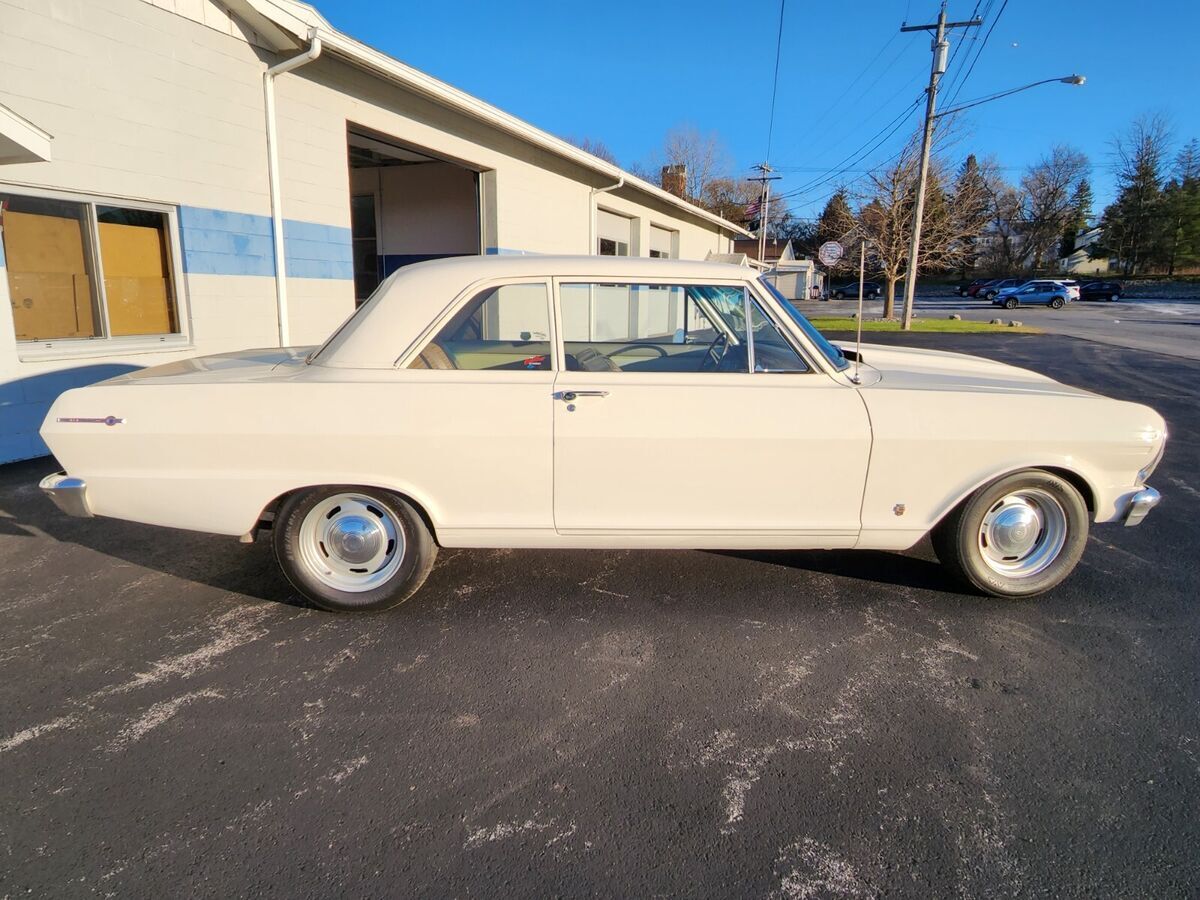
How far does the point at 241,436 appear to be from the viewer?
3188mm

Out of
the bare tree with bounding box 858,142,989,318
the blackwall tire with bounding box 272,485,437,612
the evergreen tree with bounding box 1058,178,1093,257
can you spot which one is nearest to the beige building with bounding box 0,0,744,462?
the blackwall tire with bounding box 272,485,437,612

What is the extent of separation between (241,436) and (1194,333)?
30.0m

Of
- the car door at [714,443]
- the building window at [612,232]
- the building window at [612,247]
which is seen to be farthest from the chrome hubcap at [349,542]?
the building window at [612,247]

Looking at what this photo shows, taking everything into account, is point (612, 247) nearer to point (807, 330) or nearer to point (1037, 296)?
point (807, 330)

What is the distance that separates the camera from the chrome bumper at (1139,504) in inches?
135

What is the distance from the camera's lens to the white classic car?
10.5ft

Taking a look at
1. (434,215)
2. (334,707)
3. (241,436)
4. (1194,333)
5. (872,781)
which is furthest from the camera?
(1194,333)

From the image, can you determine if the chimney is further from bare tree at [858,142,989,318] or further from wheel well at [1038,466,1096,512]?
wheel well at [1038,466,1096,512]

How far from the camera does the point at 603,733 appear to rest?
258cm

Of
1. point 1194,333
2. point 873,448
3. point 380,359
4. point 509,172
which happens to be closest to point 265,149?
point 509,172

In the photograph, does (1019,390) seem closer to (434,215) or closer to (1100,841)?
(1100,841)

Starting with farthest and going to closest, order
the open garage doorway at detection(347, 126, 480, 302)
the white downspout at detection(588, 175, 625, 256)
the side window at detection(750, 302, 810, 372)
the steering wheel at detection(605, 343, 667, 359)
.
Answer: the white downspout at detection(588, 175, 625, 256), the open garage doorway at detection(347, 126, 480, 302), the steering wheel at detection(605, 343, 667, 359), the side window at detection(750, 302, 810, 372)

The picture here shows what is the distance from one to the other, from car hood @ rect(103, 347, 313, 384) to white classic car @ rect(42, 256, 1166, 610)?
29 mm

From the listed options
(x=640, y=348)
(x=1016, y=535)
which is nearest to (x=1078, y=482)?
(x=1016, y=535)
